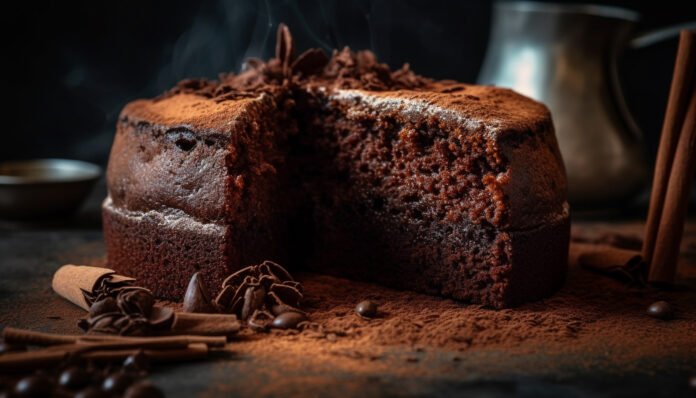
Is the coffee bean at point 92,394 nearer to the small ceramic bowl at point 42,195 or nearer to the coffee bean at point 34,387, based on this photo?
the coffee bean at point 34,387

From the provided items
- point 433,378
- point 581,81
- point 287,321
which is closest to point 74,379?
point 287,321

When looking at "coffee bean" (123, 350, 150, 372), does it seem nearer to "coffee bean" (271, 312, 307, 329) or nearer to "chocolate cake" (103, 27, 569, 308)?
"coffee bean" (271, 312, 307, 329)

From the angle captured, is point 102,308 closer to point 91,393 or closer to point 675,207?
point 91,393

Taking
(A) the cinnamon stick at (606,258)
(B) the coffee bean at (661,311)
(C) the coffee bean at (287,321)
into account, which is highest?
Answer: (A) the cinnamon stick at (606,258)

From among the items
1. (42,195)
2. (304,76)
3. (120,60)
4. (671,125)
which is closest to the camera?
(671,125)

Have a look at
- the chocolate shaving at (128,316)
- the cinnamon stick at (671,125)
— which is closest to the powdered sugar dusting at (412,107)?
the cinnamon stick at (671,125)

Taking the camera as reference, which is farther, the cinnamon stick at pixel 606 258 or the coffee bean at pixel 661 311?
the cinnamon stick at pixel 606 258
